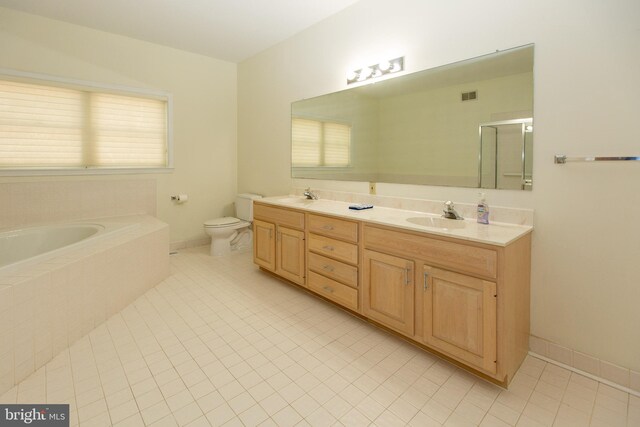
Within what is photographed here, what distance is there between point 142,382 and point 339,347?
106 centimetres

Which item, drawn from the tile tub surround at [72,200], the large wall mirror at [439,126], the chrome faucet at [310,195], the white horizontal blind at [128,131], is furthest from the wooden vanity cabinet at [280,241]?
the white horizontal blind at [128,131]

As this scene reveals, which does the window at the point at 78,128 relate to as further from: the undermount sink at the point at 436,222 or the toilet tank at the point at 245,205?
the undermount sink at the point at 436,222

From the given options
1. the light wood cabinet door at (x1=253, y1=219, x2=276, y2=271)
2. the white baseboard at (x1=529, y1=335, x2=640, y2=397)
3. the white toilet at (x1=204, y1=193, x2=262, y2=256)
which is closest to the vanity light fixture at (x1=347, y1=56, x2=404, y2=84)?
the light wood cabinet door at (x1=253, y1=219, x2=276, y2=271)

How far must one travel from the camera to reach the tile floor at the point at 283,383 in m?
1.40

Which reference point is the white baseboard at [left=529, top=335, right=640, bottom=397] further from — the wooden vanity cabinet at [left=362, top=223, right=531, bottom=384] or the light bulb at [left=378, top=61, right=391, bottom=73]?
the light bulb at [left=378, top=61, right=391, bottom=73]

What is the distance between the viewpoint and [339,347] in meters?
1.94

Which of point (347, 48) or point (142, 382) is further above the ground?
point (347, 48)

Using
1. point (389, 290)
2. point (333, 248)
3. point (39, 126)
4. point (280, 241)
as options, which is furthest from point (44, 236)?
point (389, 290)

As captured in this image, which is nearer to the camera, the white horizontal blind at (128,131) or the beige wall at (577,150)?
the beige wall at (577,150)

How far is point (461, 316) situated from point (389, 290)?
1.46ft

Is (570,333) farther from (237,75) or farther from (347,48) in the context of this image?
(237,75)

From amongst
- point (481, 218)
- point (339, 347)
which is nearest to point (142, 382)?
point (339, 347)

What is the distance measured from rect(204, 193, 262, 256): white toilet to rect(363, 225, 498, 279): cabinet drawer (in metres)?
2.12

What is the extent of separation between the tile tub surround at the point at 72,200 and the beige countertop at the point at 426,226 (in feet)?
5.82
